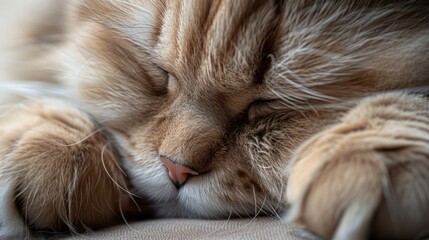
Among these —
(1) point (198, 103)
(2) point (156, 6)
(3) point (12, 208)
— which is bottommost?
(3) point (12, 208)

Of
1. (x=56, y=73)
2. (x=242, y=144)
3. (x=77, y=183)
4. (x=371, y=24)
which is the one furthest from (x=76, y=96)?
(x=371, y=24)

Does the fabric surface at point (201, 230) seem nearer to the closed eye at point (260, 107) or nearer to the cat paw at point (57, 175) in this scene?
the cat paw at point (57, 175)

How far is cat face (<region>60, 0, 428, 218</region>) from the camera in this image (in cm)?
88

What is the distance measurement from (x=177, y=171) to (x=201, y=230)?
0.35ft

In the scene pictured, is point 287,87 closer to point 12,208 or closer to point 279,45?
point 279,45

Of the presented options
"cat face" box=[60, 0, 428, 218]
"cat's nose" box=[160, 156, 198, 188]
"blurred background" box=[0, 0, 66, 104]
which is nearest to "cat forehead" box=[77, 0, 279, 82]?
"cat face" box=[60, 0, 428, 218]

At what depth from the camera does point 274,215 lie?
37.9 inches

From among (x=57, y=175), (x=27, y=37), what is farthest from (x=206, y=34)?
(x=27, y=37)

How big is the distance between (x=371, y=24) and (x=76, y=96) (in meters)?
0.59

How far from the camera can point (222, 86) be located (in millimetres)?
924

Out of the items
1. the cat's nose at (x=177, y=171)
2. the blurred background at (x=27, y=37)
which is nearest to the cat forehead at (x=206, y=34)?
the cat's nose at (x=177, y=171)

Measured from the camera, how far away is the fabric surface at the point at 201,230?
2.85ft

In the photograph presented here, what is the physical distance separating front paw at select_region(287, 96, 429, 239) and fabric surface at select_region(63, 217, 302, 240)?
0.41ft

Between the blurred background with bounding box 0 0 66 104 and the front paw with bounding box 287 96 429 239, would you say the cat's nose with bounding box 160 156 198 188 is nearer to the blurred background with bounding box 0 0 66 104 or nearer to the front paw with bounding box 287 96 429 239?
the front paw with bounding box 287 96 429 239
